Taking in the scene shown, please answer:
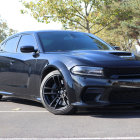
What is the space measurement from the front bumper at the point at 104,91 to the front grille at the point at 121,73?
0.27 ft

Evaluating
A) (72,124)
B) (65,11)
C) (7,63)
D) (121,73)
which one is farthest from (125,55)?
(65,11)

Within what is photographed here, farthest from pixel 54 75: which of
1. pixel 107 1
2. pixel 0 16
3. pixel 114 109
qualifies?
pixel 0 16

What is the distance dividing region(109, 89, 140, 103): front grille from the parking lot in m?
0.26

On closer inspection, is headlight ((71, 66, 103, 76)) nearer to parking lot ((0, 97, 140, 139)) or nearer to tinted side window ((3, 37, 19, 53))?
parking lot ((0, 97, 140, 139))

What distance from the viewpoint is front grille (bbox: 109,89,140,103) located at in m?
5.80

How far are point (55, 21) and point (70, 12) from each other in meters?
1.86

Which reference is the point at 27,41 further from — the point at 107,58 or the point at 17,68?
the point at 107,58

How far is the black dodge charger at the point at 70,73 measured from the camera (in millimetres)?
5781

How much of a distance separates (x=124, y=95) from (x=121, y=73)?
337 mm

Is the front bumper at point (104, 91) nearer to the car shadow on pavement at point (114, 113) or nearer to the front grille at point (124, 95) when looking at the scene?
the front grille at point (124, 95)

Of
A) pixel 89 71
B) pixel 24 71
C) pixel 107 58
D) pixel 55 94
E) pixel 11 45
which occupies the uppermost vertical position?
pixel 11 45

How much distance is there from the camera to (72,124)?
5.35 meters

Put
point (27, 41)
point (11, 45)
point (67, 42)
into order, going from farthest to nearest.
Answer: point (11, 45)
point (27, 41)
point (67, 42)

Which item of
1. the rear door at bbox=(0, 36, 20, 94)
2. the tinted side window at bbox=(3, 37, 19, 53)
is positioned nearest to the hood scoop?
the rear door at bbox=(0, 36, 20, 94)
